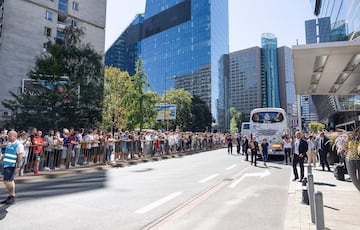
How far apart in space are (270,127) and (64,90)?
1535 centimetres

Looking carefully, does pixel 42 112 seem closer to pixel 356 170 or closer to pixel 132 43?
pixel 356 170

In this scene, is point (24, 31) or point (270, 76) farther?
point (270, 76)

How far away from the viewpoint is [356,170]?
19.6 feet

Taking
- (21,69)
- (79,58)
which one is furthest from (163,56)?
(79,58)

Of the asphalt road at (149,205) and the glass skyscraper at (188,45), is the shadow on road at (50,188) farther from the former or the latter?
the glass skyscraper at (188,45)

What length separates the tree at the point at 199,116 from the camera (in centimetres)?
7231

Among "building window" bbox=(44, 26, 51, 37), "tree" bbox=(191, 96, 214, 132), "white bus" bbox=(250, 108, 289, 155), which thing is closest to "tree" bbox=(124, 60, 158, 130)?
"white bus" bbox=(250, 108, 289, 155)

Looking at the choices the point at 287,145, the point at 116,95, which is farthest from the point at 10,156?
the point at 116,95

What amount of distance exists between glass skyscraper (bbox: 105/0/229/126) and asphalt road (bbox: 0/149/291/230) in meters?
75.3

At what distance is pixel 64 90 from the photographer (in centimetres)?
1934

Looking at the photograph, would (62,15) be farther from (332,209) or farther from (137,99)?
(332,209)

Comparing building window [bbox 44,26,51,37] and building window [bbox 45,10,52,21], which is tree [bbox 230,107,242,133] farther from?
building window [bbox 45,10,52,21]

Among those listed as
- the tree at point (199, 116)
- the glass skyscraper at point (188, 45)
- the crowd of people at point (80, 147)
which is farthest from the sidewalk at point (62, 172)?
the glass skyscraper at point (188, 45)

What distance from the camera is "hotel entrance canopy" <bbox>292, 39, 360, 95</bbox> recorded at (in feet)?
30.1
